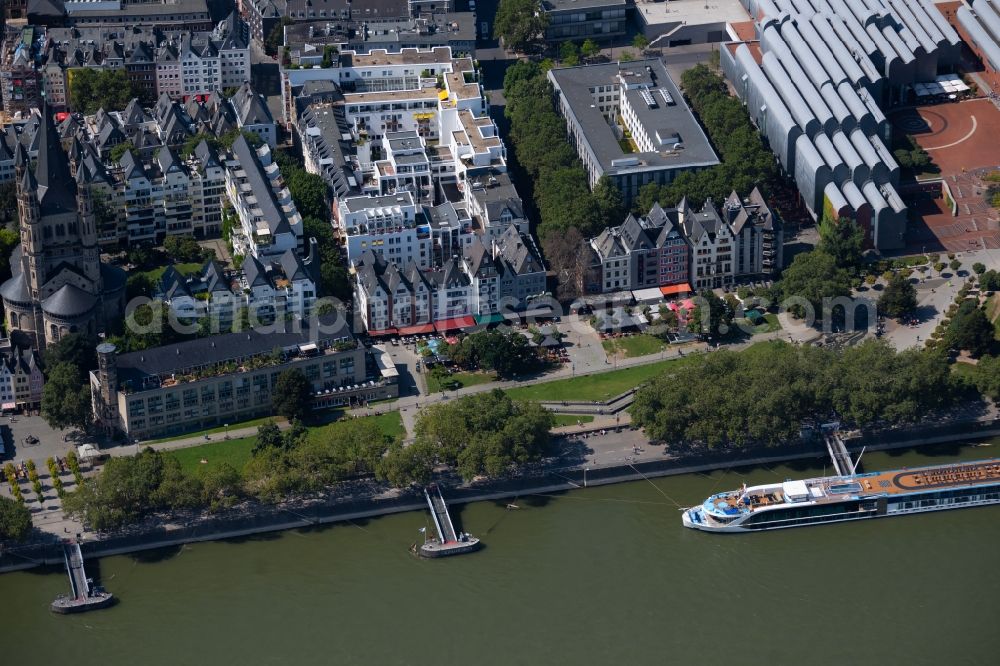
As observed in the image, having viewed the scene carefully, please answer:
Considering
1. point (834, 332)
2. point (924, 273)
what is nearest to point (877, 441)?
point (834, 332)

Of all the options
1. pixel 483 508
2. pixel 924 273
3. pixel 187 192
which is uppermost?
pixel 187 192

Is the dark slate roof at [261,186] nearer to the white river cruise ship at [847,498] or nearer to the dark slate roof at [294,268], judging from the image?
the dark slate roof at [294,268]

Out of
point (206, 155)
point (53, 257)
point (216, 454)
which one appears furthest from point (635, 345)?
point (53, 257)

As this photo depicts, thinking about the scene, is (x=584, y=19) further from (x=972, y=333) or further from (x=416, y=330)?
(x=972, y=333)

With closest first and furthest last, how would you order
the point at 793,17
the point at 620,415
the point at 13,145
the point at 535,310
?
the point at 620,415 < the point at 535,310 < the point at 13,145 < the point at 793,17

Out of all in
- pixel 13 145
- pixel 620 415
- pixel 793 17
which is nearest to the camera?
pixel 620 415

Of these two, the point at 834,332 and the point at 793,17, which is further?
the point at 793,17

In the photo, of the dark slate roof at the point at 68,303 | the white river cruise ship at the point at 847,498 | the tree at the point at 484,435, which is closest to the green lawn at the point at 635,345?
the tree at the point at 484,435

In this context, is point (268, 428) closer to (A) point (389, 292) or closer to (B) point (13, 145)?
(A) point (389, 292)
